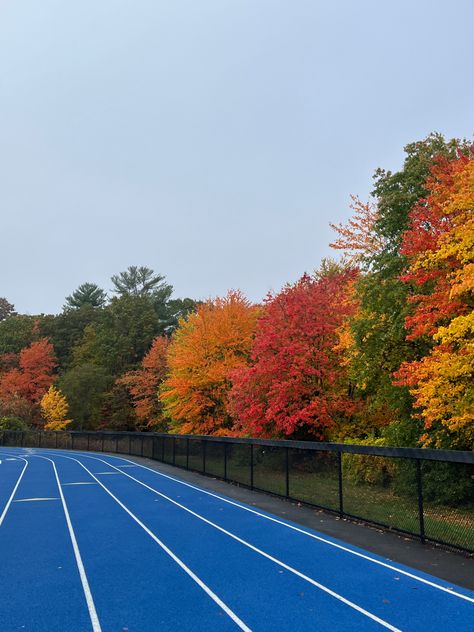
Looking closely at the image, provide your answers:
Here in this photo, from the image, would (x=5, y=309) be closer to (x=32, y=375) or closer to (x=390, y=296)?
(x=32, y=375)

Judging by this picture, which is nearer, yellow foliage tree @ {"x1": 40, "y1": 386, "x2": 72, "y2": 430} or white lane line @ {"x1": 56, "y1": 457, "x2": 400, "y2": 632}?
white lane line @ {"x1": 56, "y1": 457, "x2": 400, "y2": 632}

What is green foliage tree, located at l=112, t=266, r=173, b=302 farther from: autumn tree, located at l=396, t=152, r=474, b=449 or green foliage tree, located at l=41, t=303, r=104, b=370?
autumn tree, located at l=396, t=152, r=474, b=449

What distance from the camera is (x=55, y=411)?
54.3 meters

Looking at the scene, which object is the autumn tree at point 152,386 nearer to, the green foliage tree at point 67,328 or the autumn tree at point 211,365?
the autumn tree at point 211,365

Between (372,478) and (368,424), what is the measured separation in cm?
401

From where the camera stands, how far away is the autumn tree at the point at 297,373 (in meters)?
21.3

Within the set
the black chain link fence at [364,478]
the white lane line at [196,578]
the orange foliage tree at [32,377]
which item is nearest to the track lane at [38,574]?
the white lane line at [196,578]

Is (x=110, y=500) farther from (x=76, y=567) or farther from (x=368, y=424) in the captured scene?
(x=368, y=424)

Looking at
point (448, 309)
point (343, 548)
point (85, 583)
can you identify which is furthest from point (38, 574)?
point (448, 309)

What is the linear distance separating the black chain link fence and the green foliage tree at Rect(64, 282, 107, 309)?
72.9 m

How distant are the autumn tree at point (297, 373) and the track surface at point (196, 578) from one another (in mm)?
8055

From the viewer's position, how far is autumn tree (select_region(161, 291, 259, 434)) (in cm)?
2950

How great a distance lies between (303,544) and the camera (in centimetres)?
1016

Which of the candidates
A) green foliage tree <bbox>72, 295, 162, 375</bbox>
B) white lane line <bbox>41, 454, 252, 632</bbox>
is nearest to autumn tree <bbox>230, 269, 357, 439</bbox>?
white lane line <bbox>41, 454, 252, 632</bbox>
